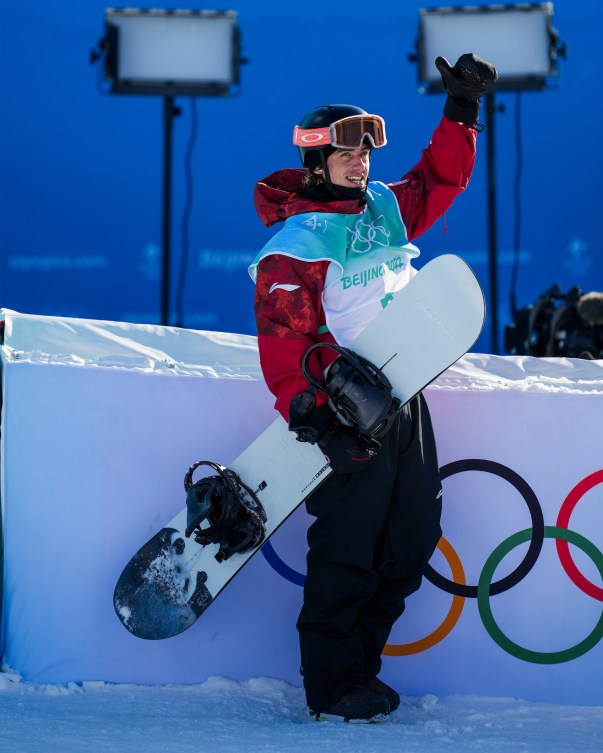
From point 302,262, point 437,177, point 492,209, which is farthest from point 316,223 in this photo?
point 492,209

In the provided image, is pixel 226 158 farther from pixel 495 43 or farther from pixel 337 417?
pixel 337 417

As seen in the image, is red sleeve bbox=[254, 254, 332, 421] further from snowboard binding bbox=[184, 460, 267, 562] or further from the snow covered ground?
the snow covered ground

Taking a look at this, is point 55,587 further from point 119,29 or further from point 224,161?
point 224,161

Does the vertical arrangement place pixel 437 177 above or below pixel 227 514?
above

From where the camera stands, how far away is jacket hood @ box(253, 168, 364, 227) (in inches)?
78.6

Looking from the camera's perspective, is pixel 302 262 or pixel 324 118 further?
pixel 324 118

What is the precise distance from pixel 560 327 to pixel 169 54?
231cm

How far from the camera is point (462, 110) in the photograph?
209cm

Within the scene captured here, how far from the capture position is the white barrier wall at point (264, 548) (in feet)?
6.78

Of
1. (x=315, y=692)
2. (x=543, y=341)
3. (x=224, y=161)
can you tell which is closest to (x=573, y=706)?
(x=315, y=692)

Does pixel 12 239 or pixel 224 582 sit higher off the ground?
pixel 12 239

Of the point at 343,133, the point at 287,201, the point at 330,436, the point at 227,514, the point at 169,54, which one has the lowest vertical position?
the point at 227,514

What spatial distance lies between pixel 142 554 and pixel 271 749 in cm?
54

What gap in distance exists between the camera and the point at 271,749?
1.63 metres
